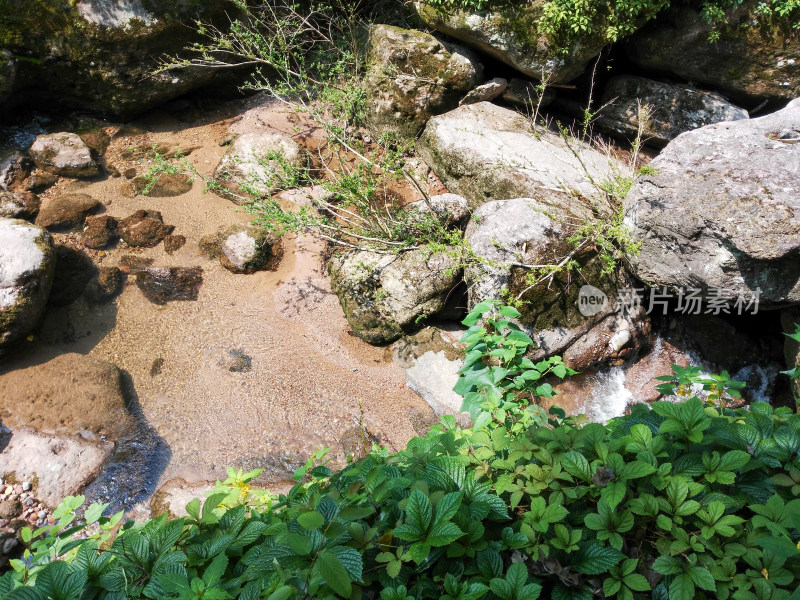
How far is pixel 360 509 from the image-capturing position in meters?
1.41

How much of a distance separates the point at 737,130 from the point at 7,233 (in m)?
6.87

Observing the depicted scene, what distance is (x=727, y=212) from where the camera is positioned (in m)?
4.14

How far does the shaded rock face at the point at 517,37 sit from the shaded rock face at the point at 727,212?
6.48ft

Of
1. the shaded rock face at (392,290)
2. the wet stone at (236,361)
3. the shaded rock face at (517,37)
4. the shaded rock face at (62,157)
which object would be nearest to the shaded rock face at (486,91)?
the shaded rock face at (517,37)

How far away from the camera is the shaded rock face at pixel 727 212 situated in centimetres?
402

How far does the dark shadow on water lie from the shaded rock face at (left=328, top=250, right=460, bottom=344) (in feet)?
7.06

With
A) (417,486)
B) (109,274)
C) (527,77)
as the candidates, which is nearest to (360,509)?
(417,486)

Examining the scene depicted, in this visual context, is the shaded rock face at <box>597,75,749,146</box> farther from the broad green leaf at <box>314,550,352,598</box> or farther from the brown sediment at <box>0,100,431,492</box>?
the broad green leaf at <box>314,550,352,598</box>

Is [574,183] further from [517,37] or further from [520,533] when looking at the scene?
[520,533]

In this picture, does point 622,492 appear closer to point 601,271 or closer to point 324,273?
point 601,271

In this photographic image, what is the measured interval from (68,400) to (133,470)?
95 centimetres

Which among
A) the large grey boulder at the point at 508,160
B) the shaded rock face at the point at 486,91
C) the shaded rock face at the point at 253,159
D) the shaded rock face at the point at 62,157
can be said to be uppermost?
the shaded rock face at the point at 486,91

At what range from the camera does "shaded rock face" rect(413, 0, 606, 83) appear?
235 inches

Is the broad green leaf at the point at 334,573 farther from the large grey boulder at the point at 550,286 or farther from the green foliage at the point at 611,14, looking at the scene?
the green foliage at the point at 611,14
